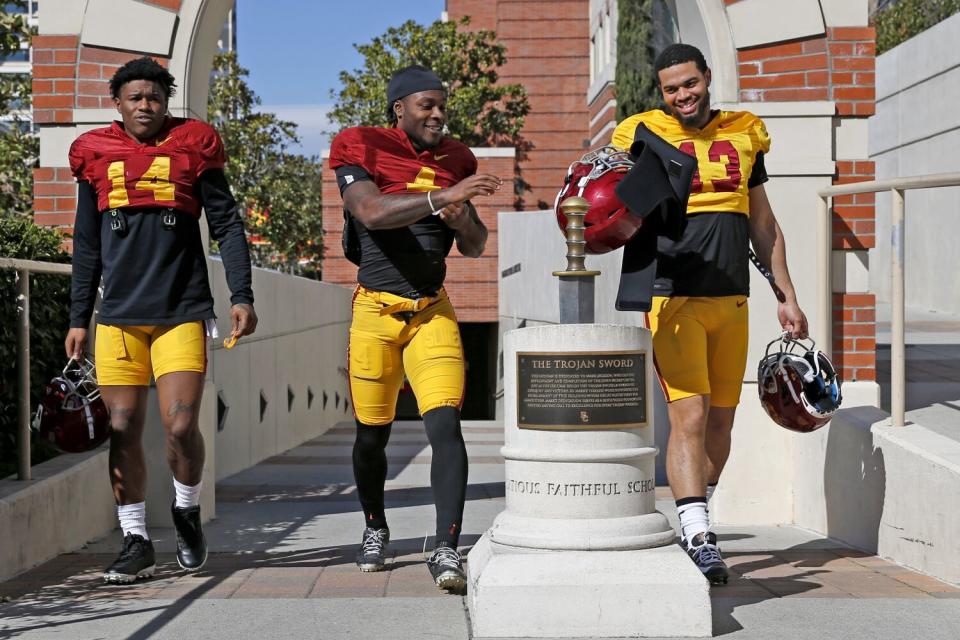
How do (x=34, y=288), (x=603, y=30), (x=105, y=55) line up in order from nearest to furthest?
1. (x=34, y=288)
2. (x=105, y=55)
3. (x=603, y=30)

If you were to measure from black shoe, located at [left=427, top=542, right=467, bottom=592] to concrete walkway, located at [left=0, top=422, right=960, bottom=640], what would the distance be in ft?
0.17

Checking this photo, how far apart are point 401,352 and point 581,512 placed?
1.21 metres

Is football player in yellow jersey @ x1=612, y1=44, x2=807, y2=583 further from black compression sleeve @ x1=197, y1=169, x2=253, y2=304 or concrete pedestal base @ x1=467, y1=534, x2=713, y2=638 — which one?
black compression sleeve @ x1=197, y1=169, x2=253, y2=304

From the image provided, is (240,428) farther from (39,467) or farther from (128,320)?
(128,320)

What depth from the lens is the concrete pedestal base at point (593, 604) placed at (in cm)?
419

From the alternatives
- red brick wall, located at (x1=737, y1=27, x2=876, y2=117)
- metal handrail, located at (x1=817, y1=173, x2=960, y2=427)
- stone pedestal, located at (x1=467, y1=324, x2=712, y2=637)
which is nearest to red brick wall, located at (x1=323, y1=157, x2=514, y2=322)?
red brick wall, located at (x1=737, y1=27, x2=876, y2=117)

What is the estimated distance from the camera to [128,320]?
16.9 ft

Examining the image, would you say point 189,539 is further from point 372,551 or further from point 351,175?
point 351,175

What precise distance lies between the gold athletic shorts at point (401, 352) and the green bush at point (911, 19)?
21850mm

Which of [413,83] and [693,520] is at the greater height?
[413,83]

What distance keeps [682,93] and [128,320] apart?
2356 mm

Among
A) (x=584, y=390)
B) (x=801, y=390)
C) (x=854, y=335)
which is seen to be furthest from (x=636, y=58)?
(x=584, y=390)

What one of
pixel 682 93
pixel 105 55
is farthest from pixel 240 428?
pixel 682 93

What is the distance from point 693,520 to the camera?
5008 millimetres
